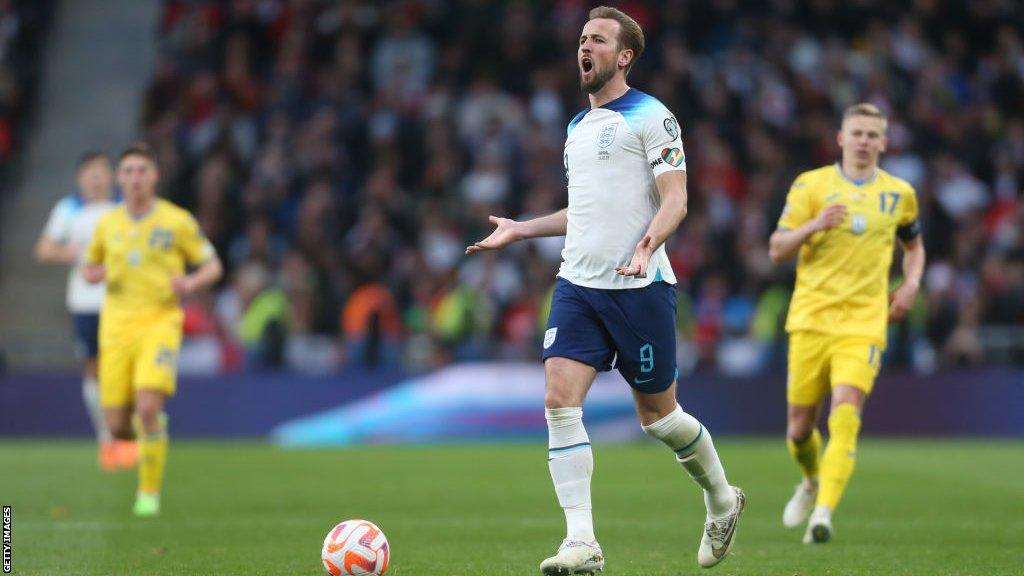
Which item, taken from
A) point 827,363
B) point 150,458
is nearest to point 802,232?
point 827,363

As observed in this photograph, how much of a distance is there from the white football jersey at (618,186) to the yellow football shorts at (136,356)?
462 centimetres

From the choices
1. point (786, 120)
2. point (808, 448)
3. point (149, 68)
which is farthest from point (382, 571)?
point (149, 68)

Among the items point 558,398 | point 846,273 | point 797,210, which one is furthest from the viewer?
point 797,210

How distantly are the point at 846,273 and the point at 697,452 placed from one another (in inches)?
96.9

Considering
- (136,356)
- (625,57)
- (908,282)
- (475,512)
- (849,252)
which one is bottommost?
(475,512)

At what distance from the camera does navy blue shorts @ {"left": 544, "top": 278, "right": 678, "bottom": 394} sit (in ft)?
24.2

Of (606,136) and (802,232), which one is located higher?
(606,136)

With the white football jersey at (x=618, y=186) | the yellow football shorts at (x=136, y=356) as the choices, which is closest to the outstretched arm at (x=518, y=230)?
the white football jersey at (x=618, y=186)

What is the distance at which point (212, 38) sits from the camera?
79.2 ft

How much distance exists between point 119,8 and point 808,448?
19.4 metres

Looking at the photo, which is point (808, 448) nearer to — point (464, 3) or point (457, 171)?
point (457, 171)

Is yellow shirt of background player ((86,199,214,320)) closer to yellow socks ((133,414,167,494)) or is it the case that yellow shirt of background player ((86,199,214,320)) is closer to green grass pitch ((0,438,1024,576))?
yellow socks ((133,414,167,494))

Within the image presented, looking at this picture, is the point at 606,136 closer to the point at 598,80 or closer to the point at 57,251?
the point at 598,80

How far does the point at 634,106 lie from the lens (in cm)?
746
